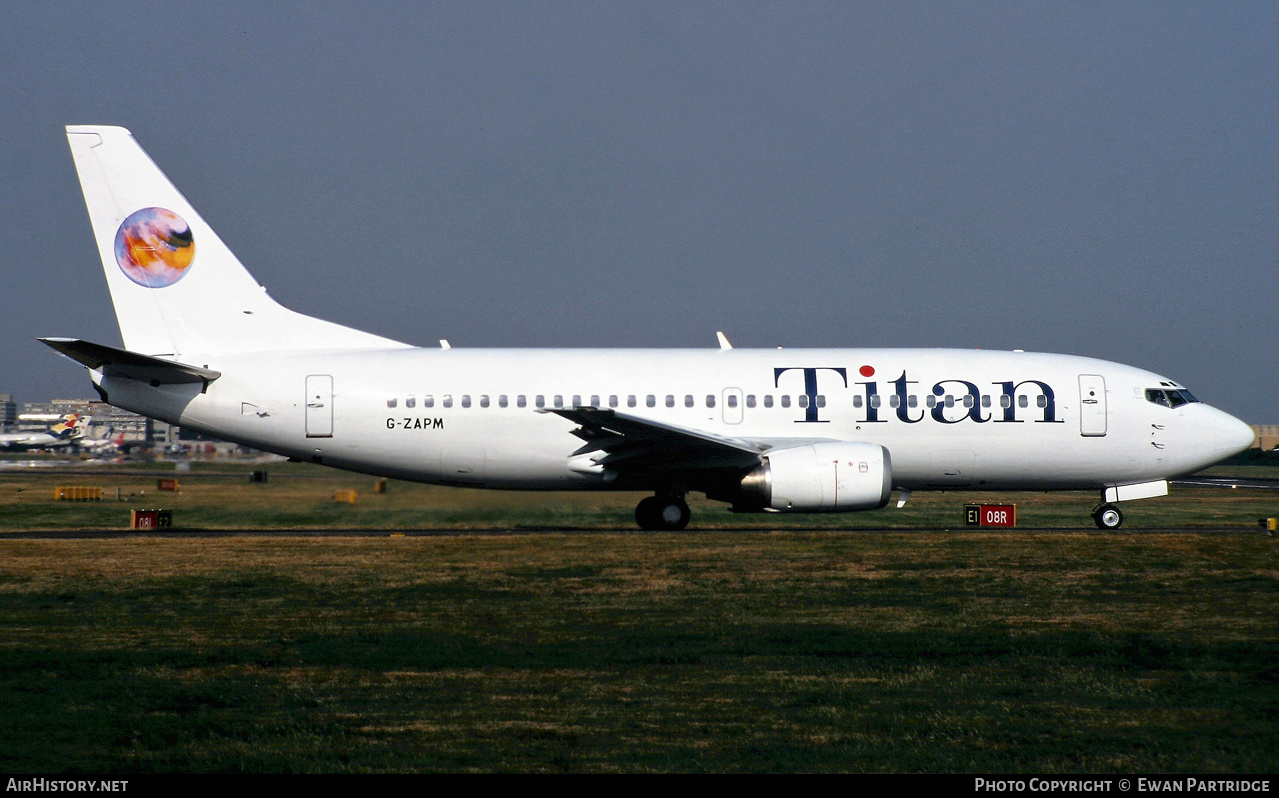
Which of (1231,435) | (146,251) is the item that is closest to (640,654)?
(146,251)

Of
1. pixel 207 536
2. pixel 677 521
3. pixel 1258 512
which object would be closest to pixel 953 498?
pixel 1258 512

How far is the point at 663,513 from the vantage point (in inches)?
998

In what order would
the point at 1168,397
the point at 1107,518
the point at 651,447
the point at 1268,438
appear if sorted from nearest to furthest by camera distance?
the point at 651,447
the point at 1107,518
the point at 1168,397
the point at 1268,438

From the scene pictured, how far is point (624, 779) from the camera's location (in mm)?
7098

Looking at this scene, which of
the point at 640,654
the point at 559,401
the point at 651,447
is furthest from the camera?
the point at 559,401

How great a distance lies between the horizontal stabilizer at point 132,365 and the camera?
2292cm

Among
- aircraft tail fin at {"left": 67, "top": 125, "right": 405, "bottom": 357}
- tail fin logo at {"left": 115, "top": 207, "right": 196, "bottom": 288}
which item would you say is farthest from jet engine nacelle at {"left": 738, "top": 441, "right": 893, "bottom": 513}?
tail fin logo at {"left": 115, "top": 207, "right": 196, "bottom": 288}

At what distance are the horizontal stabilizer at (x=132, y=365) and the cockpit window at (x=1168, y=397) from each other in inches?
766

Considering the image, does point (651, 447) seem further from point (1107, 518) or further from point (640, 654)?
point (640, 654)

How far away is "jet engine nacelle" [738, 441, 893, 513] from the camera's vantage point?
23.7 metres

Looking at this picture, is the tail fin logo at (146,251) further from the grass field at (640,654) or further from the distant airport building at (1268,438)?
the distant airport building at (1268,438)

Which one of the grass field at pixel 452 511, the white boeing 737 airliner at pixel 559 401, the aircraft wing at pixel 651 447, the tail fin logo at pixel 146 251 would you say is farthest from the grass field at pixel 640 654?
the tail fin logo at pixel 146 251

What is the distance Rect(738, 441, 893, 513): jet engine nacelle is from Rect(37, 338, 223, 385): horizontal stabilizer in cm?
1112

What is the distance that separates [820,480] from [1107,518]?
6800 mm
